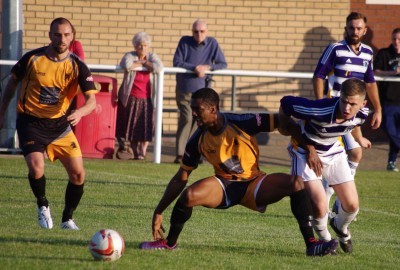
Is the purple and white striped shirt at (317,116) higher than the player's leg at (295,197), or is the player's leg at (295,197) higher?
the purple and white striped shirt at (317,116)

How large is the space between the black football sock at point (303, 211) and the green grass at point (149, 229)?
0.81ft

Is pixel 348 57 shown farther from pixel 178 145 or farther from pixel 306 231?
pixel 178 145

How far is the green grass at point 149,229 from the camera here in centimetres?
838

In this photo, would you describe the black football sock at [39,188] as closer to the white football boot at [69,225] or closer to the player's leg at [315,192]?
the white football boot at [69,225]

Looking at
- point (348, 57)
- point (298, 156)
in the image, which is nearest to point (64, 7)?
point (348, 57)

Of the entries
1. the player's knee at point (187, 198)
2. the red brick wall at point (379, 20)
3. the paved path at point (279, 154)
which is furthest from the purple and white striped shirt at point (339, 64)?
the red brick wall at point (379, 20)

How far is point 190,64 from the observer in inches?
685

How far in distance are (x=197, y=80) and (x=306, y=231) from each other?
8.91m

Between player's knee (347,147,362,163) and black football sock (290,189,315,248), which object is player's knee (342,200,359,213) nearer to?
black football sock (290,189,315,248)

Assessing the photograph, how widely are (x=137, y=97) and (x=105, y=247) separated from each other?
9.40m

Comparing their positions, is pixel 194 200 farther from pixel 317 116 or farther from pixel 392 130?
pixel 392 130

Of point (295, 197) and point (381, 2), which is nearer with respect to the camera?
point (295, 197)

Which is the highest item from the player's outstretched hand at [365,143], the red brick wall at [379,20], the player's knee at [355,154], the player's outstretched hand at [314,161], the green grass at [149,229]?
the red brick wall at [379,20]

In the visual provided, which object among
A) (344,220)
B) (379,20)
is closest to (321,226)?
(344,220)
